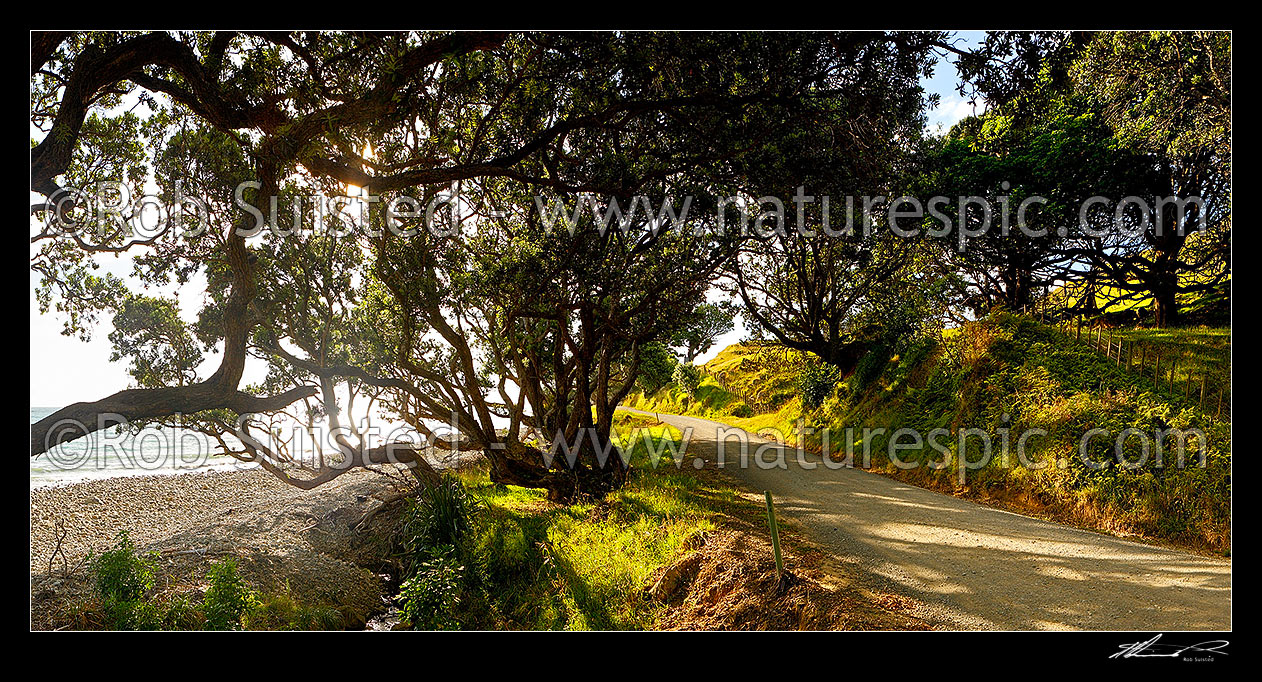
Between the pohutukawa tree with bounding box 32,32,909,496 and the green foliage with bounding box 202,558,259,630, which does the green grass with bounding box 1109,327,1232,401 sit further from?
the green foliage with bounding box 202,558,259,630

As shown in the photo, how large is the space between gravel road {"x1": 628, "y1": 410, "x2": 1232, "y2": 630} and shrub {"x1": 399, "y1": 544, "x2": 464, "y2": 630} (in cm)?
546

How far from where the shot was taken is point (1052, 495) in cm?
962

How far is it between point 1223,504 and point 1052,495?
7.22 ft

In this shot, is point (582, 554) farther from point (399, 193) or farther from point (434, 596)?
point (399, 193)

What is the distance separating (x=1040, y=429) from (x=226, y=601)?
46.5 feet

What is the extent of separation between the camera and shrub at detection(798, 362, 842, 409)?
21266 millimetres

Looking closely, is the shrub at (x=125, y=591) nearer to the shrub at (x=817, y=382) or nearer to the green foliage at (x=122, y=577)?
the green foliage at (x=122, y=577)

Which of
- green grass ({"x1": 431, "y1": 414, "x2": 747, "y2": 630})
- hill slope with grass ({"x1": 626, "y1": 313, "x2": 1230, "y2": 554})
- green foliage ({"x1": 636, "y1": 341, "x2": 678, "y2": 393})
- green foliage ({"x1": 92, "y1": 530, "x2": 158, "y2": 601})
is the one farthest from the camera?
green foliage ({"x1": 636, "y1": 341, "x2": 678, "y2": 393})

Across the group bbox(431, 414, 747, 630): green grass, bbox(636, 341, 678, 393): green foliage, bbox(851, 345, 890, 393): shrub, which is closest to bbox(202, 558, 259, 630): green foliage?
bbox(431, 414, 747, 630): green grass
